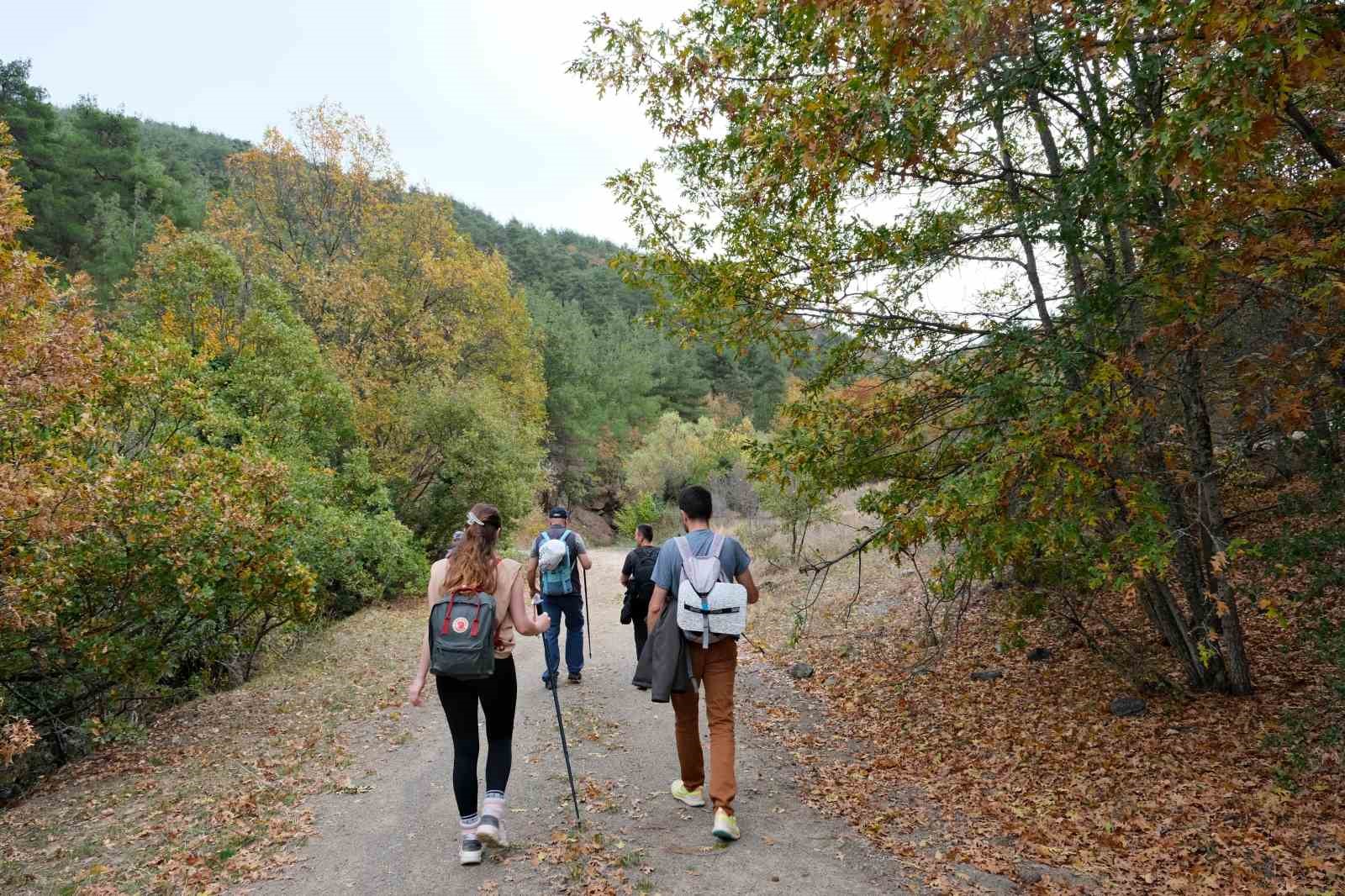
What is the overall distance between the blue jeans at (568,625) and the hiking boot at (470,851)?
3.46 metres

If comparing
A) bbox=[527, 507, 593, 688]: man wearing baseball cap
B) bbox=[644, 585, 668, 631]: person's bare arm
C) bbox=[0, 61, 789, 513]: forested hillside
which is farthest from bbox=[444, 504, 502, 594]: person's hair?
bbox=[527, 507, 593, 688]: man wearing baseball cap

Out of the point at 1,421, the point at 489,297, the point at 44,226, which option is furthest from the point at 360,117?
the point at 1,421

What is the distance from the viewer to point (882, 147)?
4691mm

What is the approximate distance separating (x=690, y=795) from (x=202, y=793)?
404 cm

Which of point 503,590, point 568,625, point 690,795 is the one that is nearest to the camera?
point 503,590

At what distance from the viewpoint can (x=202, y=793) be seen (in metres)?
6.39

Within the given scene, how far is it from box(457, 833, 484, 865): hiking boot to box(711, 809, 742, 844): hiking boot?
1.39 m

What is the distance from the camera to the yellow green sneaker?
187 inches

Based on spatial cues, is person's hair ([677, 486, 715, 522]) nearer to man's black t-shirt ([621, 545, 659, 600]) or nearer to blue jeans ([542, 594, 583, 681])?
man's black t-shirt ([621, 545, 659, 600])

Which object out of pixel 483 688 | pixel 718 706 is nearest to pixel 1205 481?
pixel 718 706

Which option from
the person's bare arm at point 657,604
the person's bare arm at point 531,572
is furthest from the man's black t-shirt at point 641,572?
the person's bare arm at point 657,604

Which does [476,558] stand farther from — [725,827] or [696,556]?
[725,827]

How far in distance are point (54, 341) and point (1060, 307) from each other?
313 inches

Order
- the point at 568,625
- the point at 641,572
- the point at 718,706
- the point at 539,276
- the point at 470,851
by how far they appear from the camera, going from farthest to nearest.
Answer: the point at 539,276, the point at 568,625, the point at 641,572, the point at 718,706, the point at 470,851
